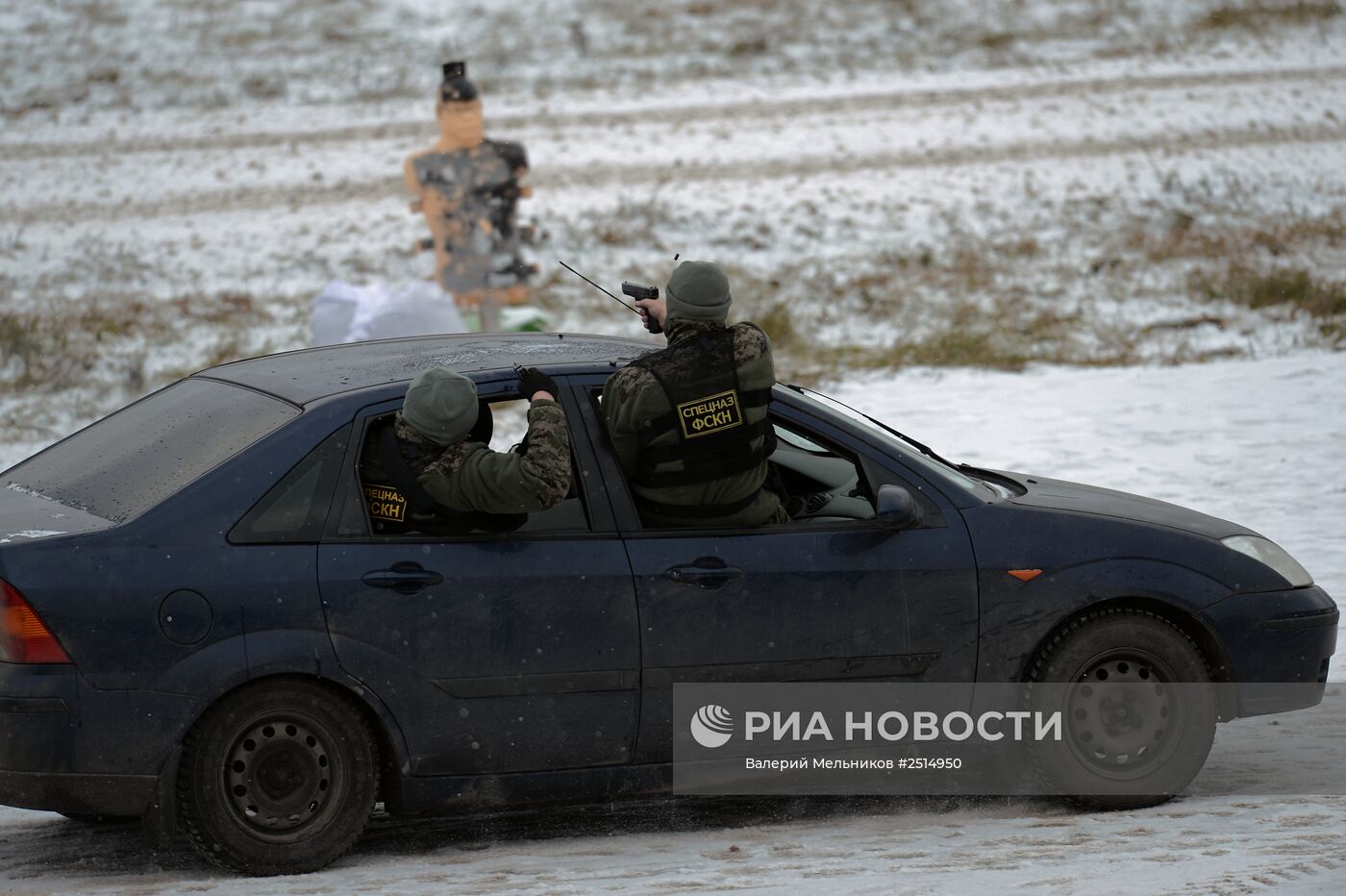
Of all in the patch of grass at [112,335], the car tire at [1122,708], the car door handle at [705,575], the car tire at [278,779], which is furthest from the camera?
the patch of grass at [112,335]

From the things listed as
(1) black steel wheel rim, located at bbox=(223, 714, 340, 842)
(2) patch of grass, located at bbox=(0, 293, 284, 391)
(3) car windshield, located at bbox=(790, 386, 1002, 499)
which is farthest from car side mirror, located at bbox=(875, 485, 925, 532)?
(2) patch of grass, located at bbox=(0, 293, 284, 391)

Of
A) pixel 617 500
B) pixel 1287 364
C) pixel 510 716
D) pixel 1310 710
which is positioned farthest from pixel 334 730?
pixel 1287 364

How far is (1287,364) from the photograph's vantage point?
1232 centimetres

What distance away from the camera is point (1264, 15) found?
27266 mm

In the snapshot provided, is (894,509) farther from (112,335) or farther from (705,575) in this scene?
(112,335)

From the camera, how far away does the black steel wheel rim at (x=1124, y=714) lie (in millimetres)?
5195

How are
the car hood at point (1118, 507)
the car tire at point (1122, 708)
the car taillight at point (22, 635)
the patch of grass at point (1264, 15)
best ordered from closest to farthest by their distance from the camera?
the car taillight at point (22, 635) → the car tire at point (1122, 708) → the car hood at point (1118, 507) → the patch of grass at point (1264, 15)

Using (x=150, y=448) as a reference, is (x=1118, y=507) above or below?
below

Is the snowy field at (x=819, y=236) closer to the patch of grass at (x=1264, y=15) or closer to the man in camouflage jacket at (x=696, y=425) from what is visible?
the patch of grass at (x=1264, y=15)

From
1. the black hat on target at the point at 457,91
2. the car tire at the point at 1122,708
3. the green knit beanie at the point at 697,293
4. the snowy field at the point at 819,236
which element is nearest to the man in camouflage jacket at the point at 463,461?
the green knit beanie at the point at 697,293

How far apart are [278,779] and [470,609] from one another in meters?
0.70

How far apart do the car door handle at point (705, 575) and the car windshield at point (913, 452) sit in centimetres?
67

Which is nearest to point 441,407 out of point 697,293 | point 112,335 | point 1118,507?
point 697,293

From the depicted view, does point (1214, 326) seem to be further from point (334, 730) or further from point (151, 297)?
point (334, 730)
